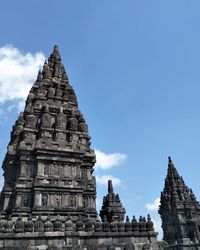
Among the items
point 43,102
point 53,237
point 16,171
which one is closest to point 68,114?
point 43,102

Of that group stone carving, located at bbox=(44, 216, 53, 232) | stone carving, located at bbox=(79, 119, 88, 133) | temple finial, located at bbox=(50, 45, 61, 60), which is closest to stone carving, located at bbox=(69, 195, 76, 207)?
stone carving, located at bbox=(44, 216, 53, 232)

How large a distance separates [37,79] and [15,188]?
14216mm

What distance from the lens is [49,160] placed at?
22844 mm

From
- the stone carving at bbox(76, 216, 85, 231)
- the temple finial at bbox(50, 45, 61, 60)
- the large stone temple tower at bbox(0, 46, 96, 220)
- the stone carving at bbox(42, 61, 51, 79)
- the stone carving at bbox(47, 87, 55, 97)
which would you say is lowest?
the stone carving at bbox(76, 216, 85, 231)

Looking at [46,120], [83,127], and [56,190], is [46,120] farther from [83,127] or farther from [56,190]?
[56,190]

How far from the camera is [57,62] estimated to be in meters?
32.6

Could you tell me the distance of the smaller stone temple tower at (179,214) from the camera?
138ft

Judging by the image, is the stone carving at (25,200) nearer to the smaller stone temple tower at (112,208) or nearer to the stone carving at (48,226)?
the stone carving at (48,226)

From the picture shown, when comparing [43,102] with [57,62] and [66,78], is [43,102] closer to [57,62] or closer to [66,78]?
[66,78]

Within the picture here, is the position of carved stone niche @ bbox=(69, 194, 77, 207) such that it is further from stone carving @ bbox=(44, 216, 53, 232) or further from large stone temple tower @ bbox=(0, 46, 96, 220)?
stone carving @ bbox=(44, 216, 53, 232)

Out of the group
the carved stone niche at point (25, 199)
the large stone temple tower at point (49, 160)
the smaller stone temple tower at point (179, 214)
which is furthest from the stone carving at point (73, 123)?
the smaller stone temple tower at point (179, 214)

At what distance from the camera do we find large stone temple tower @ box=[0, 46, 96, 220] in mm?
20922

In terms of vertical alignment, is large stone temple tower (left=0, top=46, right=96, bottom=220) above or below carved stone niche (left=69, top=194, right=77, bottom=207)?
above

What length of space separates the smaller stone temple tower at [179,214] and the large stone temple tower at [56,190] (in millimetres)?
23114
